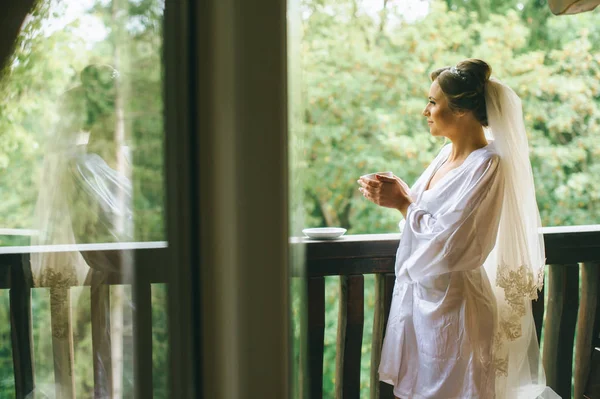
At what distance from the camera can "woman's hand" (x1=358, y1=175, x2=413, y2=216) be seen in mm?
2041

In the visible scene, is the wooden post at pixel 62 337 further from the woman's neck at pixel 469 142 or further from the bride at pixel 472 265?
the woman's neck at pixel 469 142

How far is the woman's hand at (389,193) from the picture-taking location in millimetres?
2041

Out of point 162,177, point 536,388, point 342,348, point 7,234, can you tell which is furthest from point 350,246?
point 7,234

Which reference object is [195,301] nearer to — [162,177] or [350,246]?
[162,177]

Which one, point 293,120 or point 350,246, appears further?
point 350,246

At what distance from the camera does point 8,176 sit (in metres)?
0.63

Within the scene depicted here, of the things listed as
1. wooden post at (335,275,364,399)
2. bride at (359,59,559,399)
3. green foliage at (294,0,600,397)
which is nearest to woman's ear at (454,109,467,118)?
bride at (359,59,559,399)

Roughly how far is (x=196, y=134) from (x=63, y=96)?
0.17 metres

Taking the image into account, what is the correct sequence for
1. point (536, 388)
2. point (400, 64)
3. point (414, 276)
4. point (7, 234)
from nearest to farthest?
point (7, 234) → point (414, 276) → point (536, 388) → point (400, 64)

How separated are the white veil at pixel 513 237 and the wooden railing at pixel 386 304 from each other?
0.87ft

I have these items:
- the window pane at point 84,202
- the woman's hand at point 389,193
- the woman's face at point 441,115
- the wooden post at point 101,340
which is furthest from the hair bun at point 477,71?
the wooden post at point 101,340

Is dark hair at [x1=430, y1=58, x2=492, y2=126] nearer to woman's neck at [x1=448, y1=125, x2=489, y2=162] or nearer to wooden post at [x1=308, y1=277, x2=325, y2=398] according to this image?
woman's neck at [x1=448, y1=125, x2=489, y2=162]

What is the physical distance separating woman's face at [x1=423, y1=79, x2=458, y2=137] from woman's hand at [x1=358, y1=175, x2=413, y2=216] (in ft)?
0.75

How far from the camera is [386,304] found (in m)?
2.09
